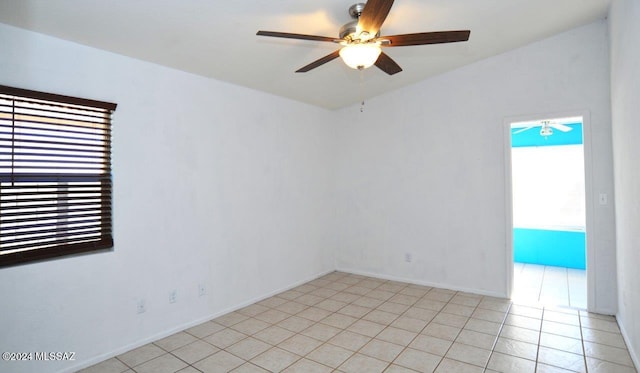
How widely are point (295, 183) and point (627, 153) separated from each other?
334 centimetres

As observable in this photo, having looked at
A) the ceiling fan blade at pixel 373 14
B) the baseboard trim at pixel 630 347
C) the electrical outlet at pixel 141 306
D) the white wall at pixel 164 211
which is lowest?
the baseboard trim at pixel 630 347

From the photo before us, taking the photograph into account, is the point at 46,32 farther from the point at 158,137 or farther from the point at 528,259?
the point at 528,259

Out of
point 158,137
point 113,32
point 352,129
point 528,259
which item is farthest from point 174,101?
point 528,259

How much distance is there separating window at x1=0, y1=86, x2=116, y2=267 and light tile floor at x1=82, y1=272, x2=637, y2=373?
1032 millimetres

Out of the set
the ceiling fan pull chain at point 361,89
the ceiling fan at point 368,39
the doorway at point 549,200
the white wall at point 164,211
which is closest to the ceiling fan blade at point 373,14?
the ceiling fan at point 368,39

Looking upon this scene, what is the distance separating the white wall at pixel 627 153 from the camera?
2.25m

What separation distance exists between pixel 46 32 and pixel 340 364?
3207 millimetres

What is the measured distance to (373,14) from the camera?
1.85 metres

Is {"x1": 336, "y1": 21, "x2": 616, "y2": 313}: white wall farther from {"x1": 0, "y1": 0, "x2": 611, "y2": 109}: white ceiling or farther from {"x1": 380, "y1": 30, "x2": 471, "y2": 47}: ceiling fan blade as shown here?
{"x1": 380, "y1": 30, "x2": 471, "y2": 47}: ceiling fan blade

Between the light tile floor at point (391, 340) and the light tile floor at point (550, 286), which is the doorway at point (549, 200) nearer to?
the light tile floor at point (550, 286)

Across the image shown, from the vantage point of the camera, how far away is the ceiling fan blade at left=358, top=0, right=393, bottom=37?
1750 mm

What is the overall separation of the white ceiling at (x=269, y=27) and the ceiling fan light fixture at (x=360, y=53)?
18.1 inches

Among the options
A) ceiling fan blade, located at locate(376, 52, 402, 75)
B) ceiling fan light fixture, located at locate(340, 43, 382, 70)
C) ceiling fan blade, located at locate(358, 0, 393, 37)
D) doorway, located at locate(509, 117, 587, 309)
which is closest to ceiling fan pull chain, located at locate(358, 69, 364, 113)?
ceiling fan blade, located at locate(376, 52, 402, 75)

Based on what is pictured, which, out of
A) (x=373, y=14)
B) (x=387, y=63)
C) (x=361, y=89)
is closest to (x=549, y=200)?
(x=361, y=89)
